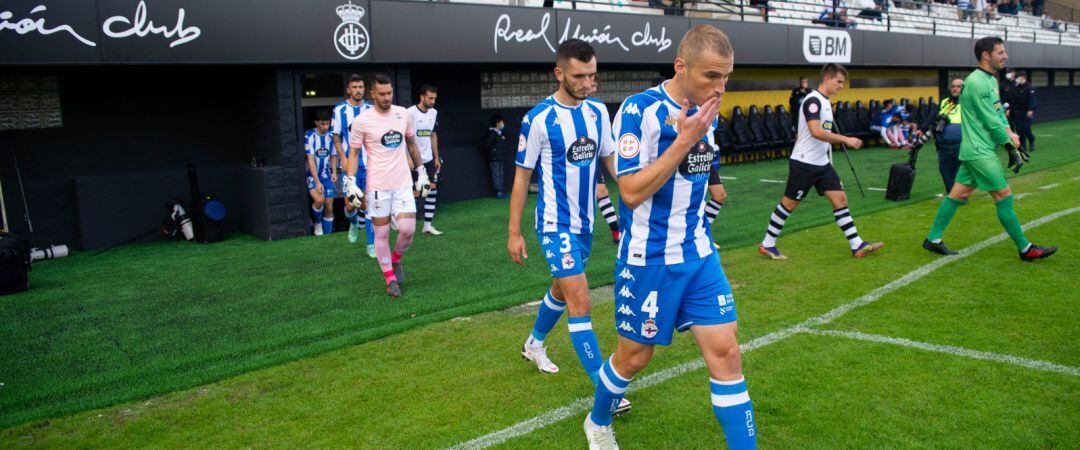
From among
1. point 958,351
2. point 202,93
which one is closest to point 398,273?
point 958,351

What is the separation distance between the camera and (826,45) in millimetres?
20219

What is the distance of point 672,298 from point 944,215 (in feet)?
19.5

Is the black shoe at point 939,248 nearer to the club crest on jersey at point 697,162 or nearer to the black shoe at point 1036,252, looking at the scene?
the black shoe at point 1036,252

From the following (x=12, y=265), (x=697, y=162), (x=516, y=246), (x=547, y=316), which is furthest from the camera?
(x=12, y=265)

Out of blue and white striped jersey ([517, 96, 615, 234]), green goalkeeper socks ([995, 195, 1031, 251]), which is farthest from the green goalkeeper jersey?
blue and white striped jersey ([517, 96, 615, 234])

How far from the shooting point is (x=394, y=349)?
230 inches

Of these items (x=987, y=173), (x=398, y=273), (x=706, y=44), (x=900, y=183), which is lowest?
(x=398, y=273)

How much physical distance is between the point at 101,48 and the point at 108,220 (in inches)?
113

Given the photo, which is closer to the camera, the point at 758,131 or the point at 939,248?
the point at 939,248

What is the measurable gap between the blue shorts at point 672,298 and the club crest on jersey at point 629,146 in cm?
51

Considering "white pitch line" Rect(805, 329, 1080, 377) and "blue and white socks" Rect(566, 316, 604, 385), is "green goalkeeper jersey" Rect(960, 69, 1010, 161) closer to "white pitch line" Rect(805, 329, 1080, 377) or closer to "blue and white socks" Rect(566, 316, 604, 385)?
"white pitch line" Rect(805, 329, 1080, 377)

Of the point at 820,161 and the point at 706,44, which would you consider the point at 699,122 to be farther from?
the point at 820,161

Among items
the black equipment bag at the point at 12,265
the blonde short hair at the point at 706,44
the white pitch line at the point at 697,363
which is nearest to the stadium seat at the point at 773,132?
the white pitch line at the point at 697,363

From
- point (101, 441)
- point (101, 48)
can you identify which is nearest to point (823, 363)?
point (101, 441)
